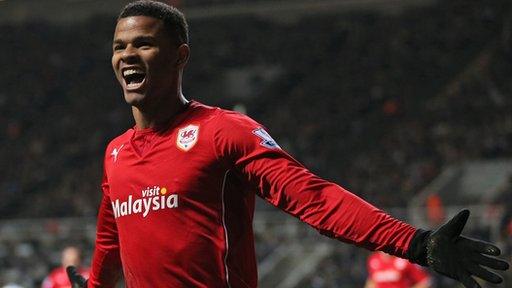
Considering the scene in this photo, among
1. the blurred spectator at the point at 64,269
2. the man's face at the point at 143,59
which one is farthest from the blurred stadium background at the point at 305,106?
the man's face at the point at 143,59

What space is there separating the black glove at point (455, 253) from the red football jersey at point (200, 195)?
1.09ft

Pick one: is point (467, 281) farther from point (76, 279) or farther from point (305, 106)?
point (305, 106)

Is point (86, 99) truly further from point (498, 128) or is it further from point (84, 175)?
point (498, 128)

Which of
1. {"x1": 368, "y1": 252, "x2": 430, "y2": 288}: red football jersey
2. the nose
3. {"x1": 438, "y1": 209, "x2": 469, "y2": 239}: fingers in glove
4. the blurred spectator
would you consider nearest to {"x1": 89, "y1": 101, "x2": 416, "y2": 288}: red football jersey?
the nose

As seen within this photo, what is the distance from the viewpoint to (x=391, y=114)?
21891 mm

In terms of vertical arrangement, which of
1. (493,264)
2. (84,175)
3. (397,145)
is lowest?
(84,175)

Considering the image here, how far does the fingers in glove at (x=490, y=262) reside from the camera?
2.49m

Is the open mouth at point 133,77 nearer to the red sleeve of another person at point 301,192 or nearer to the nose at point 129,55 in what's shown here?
the nose at point 129,55

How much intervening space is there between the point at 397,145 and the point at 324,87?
393cm

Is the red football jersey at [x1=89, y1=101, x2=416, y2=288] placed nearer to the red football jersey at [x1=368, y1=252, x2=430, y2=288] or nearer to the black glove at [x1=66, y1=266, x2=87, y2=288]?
the black glove at [x1=66, y1=266, x2=87, y2=288]

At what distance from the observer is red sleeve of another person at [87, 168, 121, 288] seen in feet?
11.6

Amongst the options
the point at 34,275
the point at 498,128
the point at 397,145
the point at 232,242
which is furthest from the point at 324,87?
the point at 232,242

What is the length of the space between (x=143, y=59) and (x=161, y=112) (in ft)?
0.69

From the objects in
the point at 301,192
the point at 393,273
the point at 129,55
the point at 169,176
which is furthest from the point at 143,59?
the point at 393,273
